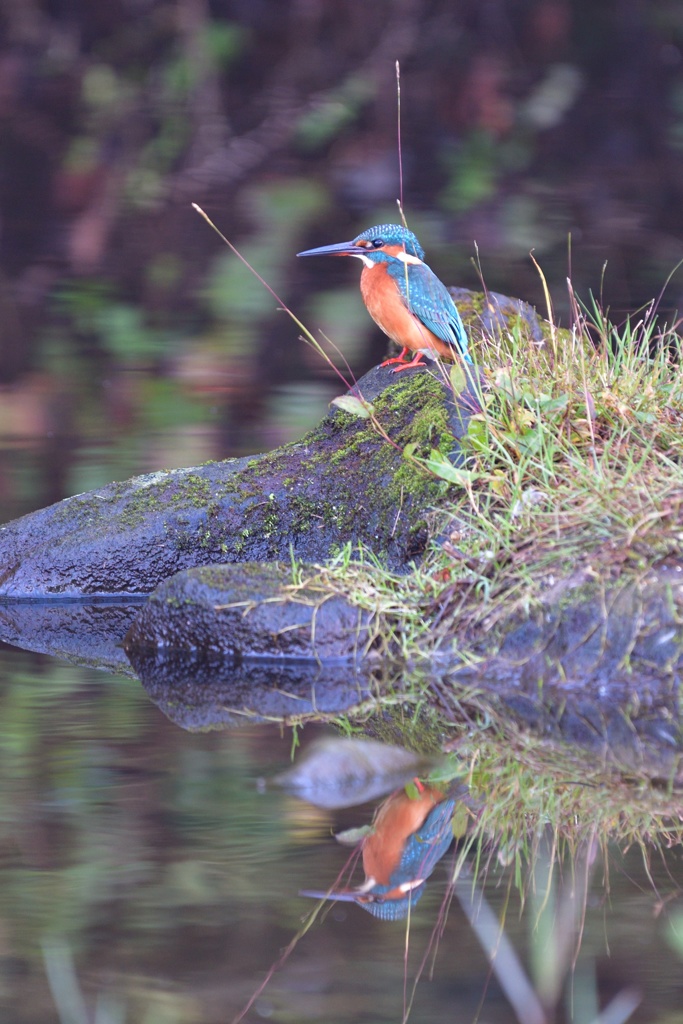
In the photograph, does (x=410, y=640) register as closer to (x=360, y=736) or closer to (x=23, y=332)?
(x=360, y=736)

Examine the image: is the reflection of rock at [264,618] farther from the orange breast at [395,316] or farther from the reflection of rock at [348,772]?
the orange breast at [395,316]

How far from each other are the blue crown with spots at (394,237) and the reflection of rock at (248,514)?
36 cm

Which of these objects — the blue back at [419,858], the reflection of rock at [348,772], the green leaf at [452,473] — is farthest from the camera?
the green leaf at [452,473]

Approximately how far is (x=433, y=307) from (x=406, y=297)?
0.28 ft

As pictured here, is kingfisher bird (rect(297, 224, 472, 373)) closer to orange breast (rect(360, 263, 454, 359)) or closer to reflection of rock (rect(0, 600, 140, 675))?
orange breast (rect(360, 263, 454, 359))

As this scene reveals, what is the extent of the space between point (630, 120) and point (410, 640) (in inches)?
483

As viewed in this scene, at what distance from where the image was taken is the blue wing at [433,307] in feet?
13.2

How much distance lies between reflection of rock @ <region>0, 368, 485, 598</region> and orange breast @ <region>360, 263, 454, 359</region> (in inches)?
4.1

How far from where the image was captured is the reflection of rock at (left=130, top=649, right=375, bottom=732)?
3.11 meters

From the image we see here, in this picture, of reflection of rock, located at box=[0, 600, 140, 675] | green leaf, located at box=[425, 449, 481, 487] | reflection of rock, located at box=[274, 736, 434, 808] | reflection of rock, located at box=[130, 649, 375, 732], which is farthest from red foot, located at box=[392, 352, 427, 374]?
reflection of rock, located at box=[274, 736, 434, 808]

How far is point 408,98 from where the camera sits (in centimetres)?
1495

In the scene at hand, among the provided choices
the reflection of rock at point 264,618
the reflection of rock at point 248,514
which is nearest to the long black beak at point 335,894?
the reflection of rock at point 264,618

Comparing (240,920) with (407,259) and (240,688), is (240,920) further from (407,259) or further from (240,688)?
(407,259)

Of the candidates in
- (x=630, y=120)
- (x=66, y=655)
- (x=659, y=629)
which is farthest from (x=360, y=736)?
(x=630, y=120)
